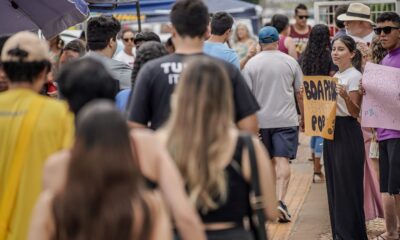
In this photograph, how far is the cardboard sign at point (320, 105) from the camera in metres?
9.77

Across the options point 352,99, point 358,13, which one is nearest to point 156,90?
point 352,99

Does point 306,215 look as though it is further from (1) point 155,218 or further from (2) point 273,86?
(1) point 155,218

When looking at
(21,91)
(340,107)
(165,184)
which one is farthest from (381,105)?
(165,184)

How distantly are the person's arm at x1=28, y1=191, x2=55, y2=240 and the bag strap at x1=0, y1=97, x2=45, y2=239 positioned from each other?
1.24 meters

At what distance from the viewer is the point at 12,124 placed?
18.5ft

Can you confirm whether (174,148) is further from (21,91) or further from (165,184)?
(21,91)

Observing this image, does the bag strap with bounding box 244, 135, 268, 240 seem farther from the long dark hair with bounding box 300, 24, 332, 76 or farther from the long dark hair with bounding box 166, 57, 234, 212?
the long dark hair with bounding box 300, 24, 332, 76

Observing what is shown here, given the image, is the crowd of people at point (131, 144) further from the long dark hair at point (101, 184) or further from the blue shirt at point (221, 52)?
the blue shirt at point (221, 52)

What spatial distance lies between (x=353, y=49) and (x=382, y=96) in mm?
501

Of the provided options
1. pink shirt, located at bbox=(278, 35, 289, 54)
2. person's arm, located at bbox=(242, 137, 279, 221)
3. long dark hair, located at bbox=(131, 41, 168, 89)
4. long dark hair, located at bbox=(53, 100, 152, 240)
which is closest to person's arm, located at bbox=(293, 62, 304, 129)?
long dark hair, located at bbox=(131, 41, 168, 89)

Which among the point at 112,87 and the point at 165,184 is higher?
the point at 112,87

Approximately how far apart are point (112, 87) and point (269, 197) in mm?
911

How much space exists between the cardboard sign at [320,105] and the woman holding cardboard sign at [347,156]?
0.06m

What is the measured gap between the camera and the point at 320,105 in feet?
33.3
